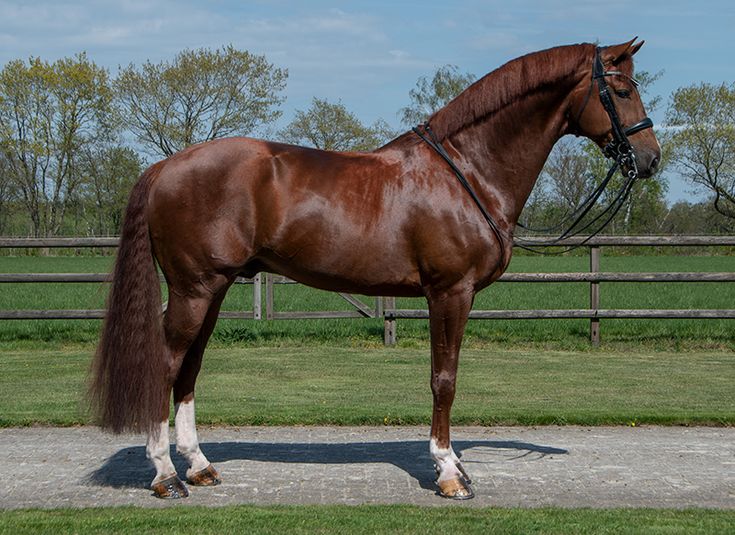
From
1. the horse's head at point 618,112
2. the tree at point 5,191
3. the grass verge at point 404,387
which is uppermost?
the tree at point 5,191

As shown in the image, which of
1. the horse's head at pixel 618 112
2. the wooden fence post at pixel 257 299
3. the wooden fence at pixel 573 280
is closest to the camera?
the horse's head at pixel 618 112

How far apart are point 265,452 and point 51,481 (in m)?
1.51

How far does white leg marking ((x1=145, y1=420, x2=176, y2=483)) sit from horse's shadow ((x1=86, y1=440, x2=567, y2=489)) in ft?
0.83

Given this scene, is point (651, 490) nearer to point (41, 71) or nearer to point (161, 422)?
point (161, 422)

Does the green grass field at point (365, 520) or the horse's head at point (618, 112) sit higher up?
the horse's head at point (618, 112)

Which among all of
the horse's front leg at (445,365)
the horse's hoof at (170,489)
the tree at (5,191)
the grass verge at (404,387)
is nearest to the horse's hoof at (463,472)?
the horse's front leg at (445,365)

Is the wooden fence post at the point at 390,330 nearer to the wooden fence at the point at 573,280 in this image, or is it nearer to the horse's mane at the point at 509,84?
the wooden fence at the point at 573,280

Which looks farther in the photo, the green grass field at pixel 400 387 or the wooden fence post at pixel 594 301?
the wooden fence post at pixel 594 301

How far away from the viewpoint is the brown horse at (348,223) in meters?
5.09

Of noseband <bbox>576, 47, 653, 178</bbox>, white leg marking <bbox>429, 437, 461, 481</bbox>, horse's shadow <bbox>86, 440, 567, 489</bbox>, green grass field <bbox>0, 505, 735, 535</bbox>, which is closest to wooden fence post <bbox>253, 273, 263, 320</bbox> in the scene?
horse's shadow <bbox>86, 440, 567, 489</bbox>

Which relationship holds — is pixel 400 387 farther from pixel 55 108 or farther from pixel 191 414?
pixel 55 108

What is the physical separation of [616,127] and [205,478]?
3.41 meters

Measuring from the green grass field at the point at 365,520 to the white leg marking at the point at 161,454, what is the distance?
15.9 inches

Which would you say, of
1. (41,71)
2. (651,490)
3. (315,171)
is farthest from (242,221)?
(41,71)
